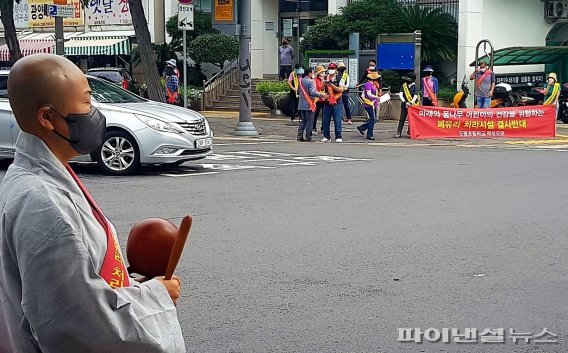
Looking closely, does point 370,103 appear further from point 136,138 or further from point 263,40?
point 263,40

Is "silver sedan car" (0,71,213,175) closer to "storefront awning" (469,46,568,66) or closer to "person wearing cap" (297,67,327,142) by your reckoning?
"person wearing cap" (297,67,327,142)

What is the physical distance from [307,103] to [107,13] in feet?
71.6

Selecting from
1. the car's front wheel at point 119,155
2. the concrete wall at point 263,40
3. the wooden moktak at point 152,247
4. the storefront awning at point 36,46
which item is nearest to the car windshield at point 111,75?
the concrete wall at point 263,40

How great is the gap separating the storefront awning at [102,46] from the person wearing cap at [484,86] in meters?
19.0

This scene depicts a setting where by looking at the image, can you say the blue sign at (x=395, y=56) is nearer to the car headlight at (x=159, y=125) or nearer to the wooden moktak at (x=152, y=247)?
the car headlight at (x=159, y=125)

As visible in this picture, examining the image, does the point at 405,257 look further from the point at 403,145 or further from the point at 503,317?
the point at 403,145

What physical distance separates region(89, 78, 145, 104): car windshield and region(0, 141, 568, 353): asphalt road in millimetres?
1130

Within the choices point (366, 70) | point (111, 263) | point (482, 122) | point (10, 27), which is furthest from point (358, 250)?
point (10, 27)

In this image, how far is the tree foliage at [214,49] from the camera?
32062mm

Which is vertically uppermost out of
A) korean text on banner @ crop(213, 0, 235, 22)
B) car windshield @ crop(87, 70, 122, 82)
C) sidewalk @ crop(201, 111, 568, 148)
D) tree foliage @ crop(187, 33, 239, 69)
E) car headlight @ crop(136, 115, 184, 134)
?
korean text on banner @ crop(213, 0, 235, 22)

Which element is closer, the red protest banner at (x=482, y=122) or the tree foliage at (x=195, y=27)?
the red protest banner at (x=482, y=122)

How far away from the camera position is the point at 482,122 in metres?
20.5

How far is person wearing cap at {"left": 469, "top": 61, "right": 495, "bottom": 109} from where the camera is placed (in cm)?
2222

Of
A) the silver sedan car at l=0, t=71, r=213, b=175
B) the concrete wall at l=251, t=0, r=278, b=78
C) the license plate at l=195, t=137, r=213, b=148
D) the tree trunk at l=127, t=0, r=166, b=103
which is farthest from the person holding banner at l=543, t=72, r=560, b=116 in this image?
the concrete wall at l=251, t=0, r=278, b=78
